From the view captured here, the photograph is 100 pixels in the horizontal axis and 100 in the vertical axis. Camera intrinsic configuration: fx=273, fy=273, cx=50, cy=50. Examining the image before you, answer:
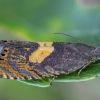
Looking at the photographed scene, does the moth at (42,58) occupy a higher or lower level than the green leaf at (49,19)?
lower

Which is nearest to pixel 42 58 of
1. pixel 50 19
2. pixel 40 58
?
pixel 40 58

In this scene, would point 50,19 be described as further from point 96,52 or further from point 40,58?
point 96,52

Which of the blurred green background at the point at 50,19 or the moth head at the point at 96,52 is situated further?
the blurred green background at the point at 50,19

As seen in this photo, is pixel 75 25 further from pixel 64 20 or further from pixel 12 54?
pixel 12 54

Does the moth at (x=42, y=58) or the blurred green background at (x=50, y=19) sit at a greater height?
the blurred green background at (x=50, y=19)

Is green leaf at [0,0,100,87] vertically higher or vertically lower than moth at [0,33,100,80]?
higher

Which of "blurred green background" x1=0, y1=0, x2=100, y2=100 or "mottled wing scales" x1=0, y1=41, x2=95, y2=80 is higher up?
"blurred green background" x1=0, y1=0, x2=100, y2=100

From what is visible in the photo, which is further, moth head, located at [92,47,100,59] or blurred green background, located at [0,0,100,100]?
blurred green background, located at [0,0,100,100]

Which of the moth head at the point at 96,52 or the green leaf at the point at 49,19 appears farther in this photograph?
the green leaf at the point at 49,19
